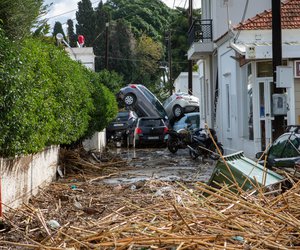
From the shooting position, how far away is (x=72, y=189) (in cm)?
1691

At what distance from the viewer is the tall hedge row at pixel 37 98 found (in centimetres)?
1205

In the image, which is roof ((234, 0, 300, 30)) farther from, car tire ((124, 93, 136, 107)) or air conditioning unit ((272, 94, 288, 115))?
car tire ((124, 93, 136, 107))

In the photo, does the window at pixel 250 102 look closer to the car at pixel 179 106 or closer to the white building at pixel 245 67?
the white building at pixel 245 67

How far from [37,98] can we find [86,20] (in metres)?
70.1

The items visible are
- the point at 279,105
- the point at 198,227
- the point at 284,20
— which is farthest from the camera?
the point at 284,20

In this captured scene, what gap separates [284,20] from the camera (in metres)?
27.3

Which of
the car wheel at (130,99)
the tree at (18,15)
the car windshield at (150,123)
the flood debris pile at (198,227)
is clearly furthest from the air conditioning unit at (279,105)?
the car wheel at (130,99)

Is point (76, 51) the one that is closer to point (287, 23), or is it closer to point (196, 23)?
point (196, 23)

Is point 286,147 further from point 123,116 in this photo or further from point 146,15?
point 146,15

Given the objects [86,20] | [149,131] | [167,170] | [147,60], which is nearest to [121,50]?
[147,60]

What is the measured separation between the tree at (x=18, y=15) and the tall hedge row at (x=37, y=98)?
25 cm

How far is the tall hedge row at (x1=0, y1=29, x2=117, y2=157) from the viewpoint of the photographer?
12055 millimetres

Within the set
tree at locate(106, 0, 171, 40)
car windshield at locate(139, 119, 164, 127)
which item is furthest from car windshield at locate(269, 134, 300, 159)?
tree at locate(106, 0, 171, 40)

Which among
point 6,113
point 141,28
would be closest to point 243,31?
point 6,113
